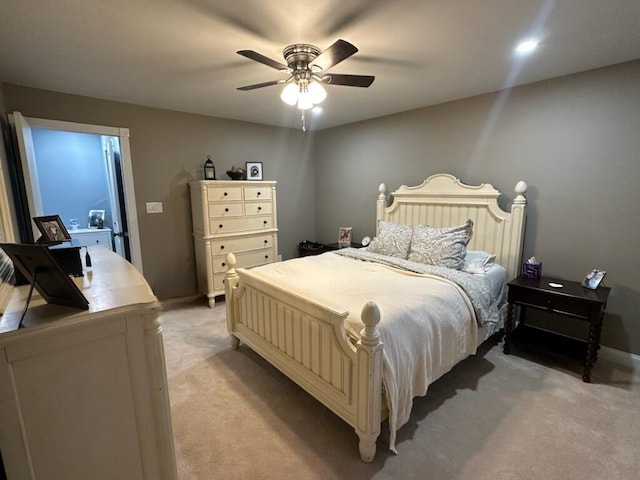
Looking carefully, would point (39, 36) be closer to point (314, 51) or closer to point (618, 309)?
point (314, 51)

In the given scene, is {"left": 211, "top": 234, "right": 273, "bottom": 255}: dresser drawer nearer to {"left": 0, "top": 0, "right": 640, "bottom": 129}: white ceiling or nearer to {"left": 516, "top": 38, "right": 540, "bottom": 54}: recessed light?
{"left": 0, "top": 0, "right": 640, "bottom": 129}: white ceiling

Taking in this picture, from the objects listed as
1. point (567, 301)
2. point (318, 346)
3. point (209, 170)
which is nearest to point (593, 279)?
point (567, 301)

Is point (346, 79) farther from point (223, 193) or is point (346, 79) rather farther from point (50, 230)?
point (223, 193)

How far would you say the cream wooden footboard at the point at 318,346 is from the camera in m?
1.57

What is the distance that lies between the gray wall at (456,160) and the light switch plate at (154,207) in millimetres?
61

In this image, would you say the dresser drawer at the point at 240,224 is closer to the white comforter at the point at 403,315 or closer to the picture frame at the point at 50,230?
the white comforter at the point at 403,315

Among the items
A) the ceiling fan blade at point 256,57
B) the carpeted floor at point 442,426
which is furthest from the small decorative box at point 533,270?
the ceiling fan blade at point 256,57

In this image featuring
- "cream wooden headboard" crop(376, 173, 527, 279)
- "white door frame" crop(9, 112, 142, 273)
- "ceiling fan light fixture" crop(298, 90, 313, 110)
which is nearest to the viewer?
"ceiling fan light fixture" crop(298, 90, 313, 110)

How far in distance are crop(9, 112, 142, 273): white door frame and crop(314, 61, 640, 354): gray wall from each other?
3325 mm

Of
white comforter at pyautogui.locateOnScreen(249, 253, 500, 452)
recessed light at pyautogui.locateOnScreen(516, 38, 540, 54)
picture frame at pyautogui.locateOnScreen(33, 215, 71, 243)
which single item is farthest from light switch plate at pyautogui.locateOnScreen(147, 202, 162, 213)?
recessed light at pyautogui.locateOnScreen(516, 38, 540, 54)

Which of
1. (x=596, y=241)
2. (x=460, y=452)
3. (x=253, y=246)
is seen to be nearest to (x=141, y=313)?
(x=460, y=452)

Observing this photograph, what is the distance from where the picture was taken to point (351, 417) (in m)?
1.69

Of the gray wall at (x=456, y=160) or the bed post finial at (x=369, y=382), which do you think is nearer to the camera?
the bed post finial at (x=369, y=382)

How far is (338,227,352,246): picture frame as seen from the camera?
446cm
